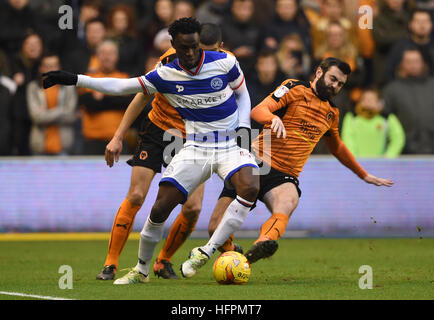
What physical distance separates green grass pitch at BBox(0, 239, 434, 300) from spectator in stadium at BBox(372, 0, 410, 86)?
3.35 metres

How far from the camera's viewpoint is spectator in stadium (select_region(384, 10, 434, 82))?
13922 mm

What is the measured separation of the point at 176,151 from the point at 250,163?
0.93 m

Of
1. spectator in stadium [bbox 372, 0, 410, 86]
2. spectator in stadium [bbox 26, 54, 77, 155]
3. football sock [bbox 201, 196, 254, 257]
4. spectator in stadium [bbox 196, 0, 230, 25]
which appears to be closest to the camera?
football sock [bbox 201, 196, 254, 257]

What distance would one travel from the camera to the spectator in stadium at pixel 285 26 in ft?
46.2

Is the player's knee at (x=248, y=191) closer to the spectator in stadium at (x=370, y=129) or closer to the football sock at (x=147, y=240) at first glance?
the football sock at (x=147, y=240)

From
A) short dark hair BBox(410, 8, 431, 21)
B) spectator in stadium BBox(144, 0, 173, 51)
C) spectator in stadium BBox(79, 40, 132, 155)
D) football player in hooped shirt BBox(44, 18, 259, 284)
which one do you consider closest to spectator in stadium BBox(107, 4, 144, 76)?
spectator in stadium BBox(144, 0, 173, 51)

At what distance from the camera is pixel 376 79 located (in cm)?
1448

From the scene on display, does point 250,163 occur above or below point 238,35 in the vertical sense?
below

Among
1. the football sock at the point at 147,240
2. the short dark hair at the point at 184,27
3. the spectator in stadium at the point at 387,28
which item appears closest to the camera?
the short dark hair at the point at 184,27

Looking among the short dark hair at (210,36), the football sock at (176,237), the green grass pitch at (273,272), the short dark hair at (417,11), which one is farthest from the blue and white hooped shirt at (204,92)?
the short dark hair at (417,11)

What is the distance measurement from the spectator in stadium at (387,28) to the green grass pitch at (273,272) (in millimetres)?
3351

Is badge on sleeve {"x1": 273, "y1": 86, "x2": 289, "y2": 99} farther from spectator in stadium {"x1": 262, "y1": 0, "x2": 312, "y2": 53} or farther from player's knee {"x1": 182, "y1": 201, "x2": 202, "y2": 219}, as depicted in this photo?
spectator in stadium {"x1": 262, "y1": 0, "x2": 312, "y2": 53}
